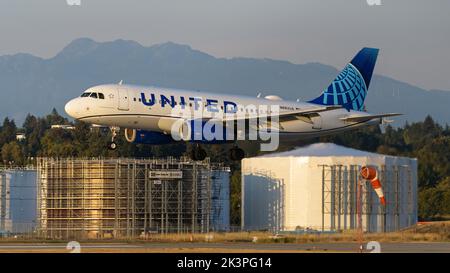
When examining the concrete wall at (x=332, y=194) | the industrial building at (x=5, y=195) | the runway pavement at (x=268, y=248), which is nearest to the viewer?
the runway pavement at (x=268, y=248)

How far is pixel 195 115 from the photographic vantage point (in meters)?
83.1

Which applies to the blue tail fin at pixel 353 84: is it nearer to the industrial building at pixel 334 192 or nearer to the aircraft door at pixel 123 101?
the industrial building at pixel 334 192

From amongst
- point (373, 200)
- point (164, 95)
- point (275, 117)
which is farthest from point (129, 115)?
point (373, 200)

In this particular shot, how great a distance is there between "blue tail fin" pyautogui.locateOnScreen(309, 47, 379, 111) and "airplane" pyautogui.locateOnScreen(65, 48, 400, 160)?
443cm

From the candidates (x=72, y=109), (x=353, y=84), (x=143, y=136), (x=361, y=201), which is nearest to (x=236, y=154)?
(x=143, y=136)

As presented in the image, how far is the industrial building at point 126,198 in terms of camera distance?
393 feet

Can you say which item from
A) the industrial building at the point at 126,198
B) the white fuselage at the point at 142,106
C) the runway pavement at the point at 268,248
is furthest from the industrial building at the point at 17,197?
the white fuselage at the point at 142,106

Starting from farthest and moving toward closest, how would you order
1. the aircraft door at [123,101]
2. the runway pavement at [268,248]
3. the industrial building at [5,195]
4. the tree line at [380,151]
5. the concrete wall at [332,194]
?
1. the industrial building at [5,195]
2. the tree line at [380,151]
3. the concrete wall at [332,194]
4. the aircraft door at [123,101]
5. the runway pavement at [268,248]

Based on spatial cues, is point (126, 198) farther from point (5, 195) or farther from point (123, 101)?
point (123, 101)

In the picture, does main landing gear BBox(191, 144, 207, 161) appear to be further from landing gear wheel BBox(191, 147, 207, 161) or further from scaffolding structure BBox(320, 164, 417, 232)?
scaffolding structure BBox(320, 164, 417, 232)

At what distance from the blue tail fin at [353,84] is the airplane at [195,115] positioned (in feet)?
14.5

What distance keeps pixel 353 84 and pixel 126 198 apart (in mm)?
29306

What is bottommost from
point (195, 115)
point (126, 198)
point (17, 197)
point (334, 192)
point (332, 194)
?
point (17, 197)

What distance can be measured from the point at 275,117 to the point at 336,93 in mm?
16023
